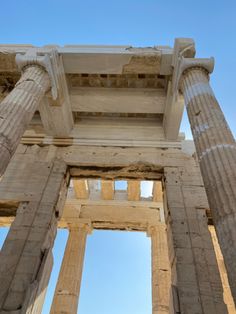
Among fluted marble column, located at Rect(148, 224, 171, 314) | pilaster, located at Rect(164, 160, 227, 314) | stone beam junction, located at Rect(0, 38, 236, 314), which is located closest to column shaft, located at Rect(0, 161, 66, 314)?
stone beam junction, located at Rect(0, 38, 236, 314)

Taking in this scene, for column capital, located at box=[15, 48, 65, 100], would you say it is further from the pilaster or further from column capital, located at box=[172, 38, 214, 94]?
the pilaster

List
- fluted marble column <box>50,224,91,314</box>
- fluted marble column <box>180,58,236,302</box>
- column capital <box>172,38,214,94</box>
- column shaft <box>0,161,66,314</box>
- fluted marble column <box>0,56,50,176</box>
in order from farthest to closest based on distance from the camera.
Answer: fluted marble column <box>50,224,91,314</box>
column capital <box>172,38,214,94</box>
column shaft <box>0,161,66,314</box>
fluted marble column <box>0,56,50,176</box>
fluted marble column <box>180,58,236,302</box>

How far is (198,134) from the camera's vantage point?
19.2 ft

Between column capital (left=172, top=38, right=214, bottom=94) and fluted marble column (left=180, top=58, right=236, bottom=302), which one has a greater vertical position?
column capital (left=172, top=38, right=214, bottom=94)

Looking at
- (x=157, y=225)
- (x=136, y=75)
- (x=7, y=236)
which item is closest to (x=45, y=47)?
(x=136, y=75)

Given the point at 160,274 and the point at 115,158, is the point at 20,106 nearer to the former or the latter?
the point at 115,158

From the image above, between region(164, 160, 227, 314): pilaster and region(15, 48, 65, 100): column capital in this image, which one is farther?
region(15, 48, 65, 100): column capital

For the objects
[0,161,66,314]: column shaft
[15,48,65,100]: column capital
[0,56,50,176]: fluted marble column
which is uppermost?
[15,48,65,100]: column capital

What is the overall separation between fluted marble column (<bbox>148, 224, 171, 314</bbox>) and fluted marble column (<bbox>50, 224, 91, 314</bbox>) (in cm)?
302

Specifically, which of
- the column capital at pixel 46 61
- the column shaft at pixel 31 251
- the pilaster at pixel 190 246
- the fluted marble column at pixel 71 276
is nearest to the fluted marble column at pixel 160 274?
the fluted marble column at pixel 71 276

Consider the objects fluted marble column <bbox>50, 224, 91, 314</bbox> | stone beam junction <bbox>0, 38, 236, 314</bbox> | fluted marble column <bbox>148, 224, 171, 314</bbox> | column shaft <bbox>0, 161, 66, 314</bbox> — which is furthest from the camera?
fluted marble column <bbox>50, 224, 91, 314</bbox>

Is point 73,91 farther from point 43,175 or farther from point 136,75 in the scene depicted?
point 43,175

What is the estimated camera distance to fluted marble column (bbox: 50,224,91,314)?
9789 millimetres

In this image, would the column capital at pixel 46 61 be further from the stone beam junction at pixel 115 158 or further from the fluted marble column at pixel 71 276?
the fluted marble column at pixel 71 276
